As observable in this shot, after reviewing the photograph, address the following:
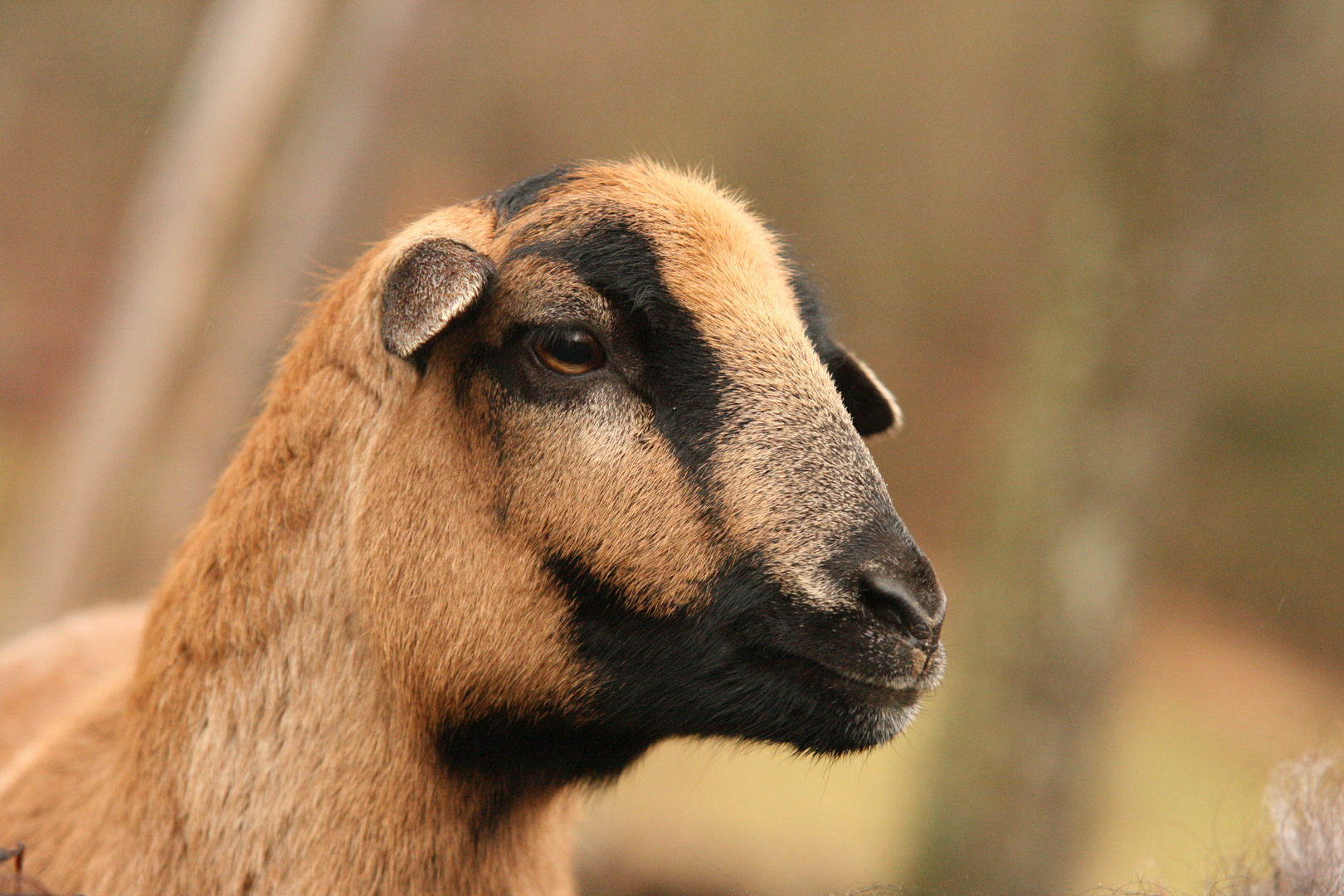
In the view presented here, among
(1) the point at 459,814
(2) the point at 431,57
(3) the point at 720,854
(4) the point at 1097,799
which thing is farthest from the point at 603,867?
(2) the point at 431,57

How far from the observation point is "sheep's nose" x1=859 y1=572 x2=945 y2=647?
9.66 feet

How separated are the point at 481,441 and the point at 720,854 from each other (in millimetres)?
5753

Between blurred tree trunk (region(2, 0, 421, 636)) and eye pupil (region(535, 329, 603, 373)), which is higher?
eye pupil (region(535, 329, 603, 373))

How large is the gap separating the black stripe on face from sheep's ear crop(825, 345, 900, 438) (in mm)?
843

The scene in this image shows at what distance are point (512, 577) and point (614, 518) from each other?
13.0 inches

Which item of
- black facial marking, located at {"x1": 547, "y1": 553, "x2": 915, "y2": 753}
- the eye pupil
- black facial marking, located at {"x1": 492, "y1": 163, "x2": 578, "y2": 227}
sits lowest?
black facial marking, located at {"x1": 547, "y1": 553, "x2": 915, "y2": 753}

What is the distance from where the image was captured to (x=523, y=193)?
3.48 meters

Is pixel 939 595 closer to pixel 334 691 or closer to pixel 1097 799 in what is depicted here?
pixel 334 691

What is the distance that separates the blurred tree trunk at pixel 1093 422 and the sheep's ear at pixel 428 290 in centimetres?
507

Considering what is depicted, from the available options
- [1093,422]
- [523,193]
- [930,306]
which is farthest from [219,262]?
[930,306]

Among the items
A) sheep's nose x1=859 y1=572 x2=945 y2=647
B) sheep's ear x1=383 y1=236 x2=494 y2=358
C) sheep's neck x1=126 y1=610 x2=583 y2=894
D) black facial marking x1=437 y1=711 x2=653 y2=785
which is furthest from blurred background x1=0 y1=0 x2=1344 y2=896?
sheep's ear x1=383 y1=236 x2=494 y2=358

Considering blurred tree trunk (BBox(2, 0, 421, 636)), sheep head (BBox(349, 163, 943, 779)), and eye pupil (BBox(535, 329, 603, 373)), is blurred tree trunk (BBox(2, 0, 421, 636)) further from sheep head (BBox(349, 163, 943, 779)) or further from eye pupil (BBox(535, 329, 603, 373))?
eye pupil (BBox(535, 329, 603, 373))

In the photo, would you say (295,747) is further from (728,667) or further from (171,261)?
(171,261)

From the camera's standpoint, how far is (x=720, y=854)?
26.6 feet
